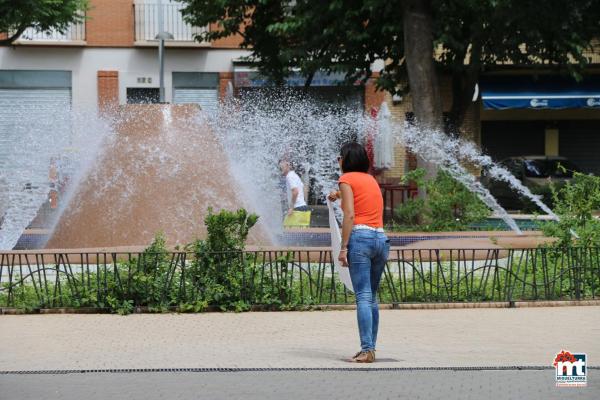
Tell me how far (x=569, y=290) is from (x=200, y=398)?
5.69 meters

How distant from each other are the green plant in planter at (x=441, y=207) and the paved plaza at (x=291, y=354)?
7686 millimetres

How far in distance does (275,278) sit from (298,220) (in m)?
6.07

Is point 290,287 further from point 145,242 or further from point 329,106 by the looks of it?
point 329,106

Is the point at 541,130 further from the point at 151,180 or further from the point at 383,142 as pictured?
the point at 151,180

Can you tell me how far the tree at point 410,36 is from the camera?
2234 cm

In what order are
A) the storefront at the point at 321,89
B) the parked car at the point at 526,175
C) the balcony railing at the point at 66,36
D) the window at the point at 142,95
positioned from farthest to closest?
the window at the point at 142,95
the balcony railing at the point at 66,36
the storefront at the point at 321,89
the parked car at the point at 526,175

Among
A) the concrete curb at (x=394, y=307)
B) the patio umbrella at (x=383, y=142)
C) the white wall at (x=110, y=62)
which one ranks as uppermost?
the white wall at (x=110, y=62)

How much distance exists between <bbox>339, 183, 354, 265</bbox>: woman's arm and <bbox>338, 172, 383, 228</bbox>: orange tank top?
0.04 m

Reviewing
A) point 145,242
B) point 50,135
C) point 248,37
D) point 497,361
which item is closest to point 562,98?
point 248,37

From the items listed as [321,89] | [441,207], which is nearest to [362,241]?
[441,207]

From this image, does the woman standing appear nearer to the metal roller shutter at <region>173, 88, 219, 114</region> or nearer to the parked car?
Result: the parked car

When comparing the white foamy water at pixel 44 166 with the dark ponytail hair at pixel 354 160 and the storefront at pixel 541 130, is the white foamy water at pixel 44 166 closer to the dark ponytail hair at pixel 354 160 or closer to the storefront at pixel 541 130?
the dark ponytail hair at pixel 354 160

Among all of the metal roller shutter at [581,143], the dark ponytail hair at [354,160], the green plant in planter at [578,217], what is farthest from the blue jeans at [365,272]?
the metal roller shutter at [581,143]

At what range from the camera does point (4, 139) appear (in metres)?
33.5
